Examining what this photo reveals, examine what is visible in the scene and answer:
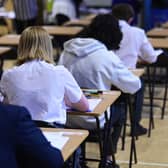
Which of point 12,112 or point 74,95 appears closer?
point 12,112

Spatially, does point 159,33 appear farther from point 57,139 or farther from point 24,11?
point 57,139

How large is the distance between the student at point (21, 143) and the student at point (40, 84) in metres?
0.77

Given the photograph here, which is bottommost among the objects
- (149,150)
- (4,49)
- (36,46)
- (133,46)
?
(149,150)

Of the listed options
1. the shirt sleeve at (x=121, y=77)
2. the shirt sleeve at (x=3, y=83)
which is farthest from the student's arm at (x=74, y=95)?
the shirt sleeve at (x=121, y=77)

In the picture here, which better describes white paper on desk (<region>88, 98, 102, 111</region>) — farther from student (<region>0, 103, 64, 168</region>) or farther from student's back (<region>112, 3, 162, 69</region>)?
student's back (<region>112, 3, 162, 69</region>)

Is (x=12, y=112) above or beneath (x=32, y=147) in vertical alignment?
above

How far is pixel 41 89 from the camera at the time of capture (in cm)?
305

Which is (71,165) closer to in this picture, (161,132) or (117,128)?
(117,128)

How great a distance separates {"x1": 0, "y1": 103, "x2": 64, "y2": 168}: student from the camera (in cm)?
210

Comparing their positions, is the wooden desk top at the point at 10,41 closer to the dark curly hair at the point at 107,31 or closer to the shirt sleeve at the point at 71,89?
the dark curly hair at the point at 107,31

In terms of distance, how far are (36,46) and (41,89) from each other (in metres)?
0.28

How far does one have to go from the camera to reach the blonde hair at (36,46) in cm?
315

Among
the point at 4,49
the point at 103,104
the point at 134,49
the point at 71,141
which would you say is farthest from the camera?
the point at 4,49

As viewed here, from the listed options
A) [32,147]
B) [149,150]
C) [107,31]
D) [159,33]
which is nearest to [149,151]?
[149,150]
